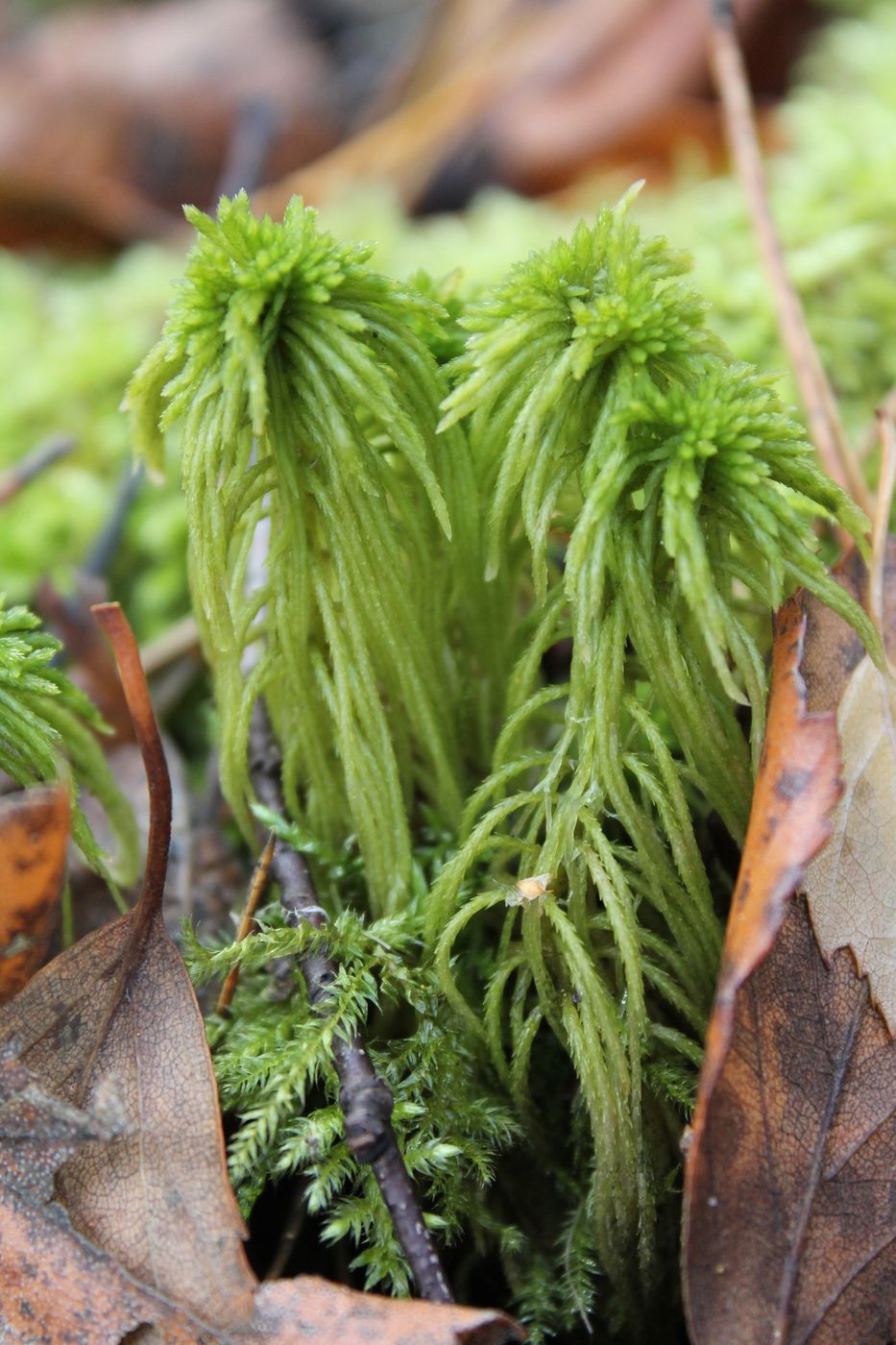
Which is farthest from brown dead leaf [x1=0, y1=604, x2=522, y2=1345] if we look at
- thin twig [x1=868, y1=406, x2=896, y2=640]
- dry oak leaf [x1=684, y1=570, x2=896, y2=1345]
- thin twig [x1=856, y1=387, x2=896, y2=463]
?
thin twig [x1=856, y1=387, x2=896, y2=463]

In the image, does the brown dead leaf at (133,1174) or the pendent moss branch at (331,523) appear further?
the pendent moss branch at (331,523)

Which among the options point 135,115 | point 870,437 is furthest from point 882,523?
point 135,115

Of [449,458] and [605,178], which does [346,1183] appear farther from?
[605,178]

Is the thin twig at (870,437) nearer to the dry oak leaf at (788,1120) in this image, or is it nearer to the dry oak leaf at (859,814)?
the dry oak leaf at (859,814)

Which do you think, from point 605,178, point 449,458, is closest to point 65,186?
point 605,178

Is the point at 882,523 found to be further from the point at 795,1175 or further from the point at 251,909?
the point at 251,909

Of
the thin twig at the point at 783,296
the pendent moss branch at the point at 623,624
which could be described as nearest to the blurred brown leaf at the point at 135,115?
the thin twig at the point at 783,296
